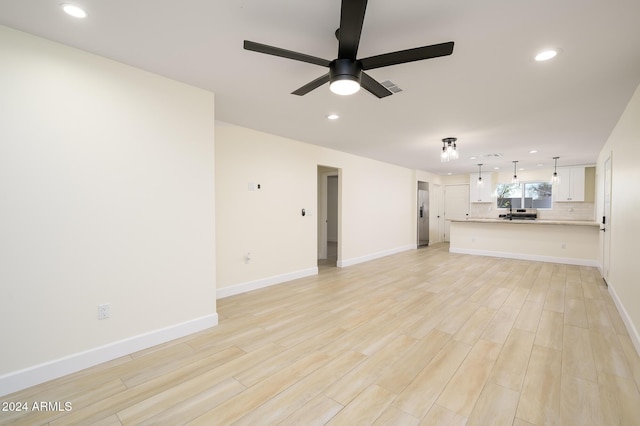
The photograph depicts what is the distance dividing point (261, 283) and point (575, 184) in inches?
355

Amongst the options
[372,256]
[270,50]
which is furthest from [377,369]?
[372,256]

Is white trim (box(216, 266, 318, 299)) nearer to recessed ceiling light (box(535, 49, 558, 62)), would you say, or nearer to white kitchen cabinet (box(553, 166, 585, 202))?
recessed ceiling light (box(535, 49, 558, 62))

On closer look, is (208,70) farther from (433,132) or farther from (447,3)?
(433,132)

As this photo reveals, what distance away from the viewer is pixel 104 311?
236 centimetres

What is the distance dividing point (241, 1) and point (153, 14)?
2.04ft

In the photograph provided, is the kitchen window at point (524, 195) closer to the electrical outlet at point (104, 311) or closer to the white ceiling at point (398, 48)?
the white ceiling at point (398, 48)

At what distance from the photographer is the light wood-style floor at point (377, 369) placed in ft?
5.74

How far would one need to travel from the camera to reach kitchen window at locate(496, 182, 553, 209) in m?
8.32

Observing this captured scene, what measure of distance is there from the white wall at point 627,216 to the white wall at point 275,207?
4.16m

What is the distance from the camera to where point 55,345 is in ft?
7.02

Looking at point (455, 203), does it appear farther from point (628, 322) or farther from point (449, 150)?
point (628, 322)

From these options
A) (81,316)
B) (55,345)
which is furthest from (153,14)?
(55,345)

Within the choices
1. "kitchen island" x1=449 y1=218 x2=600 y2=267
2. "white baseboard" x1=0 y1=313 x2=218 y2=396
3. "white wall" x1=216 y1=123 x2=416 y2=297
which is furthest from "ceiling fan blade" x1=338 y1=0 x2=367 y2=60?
"kitchen island" x1=449 y1=218 x2=600 y2=267

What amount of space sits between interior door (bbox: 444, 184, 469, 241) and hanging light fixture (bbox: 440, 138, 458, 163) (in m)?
5.55
